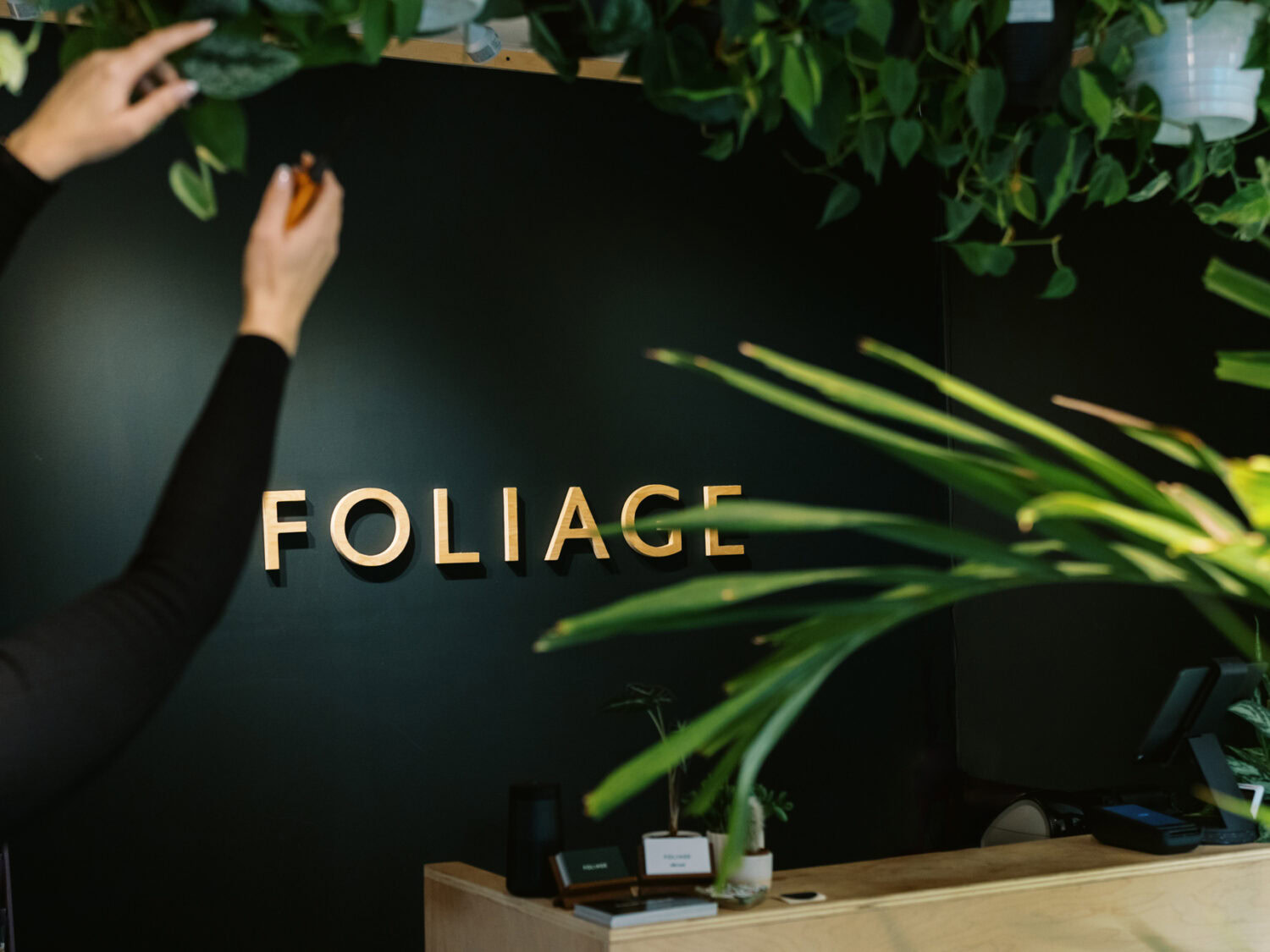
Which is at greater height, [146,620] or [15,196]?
[15,196]

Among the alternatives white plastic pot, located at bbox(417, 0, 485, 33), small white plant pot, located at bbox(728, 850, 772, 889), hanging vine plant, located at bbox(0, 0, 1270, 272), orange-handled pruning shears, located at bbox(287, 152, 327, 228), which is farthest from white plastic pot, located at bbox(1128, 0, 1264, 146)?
small white plant pot, located at bbox(728, 850, 772, 889)

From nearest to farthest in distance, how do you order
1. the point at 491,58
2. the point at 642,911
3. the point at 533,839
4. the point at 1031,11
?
1. the point at 1031,11
2. the point at 642,911
3. the point at 533,839
4. the point at 491,58

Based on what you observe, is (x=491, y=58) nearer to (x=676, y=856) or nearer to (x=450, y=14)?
(x=676, y=856)

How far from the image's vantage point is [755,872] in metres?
2.62

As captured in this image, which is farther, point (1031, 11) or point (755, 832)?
point (755, 832)

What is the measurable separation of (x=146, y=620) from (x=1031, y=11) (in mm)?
826

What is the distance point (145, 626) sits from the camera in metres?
0.73

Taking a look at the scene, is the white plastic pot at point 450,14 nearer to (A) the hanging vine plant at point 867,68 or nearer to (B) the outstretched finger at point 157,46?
(A) the hanging vine plant at point 867,68

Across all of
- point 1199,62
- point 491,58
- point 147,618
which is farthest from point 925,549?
point 491,58

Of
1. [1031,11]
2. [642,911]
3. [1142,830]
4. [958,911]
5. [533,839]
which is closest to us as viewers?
[1031,11]

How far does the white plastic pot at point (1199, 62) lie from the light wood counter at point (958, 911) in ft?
5.28

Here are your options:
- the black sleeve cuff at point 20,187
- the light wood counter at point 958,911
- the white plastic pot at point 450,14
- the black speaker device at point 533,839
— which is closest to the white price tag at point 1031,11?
the white plastic pot at point 450,14

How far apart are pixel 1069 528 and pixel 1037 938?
8.18ft

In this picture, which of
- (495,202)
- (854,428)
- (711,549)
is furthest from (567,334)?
(854,428)
